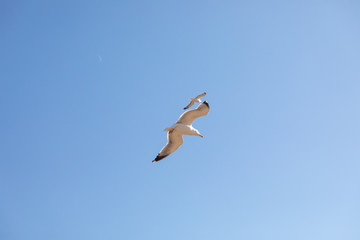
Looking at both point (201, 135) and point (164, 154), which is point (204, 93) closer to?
point (201, 135)

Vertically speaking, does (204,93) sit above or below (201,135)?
above

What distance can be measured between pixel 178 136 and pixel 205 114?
6.52 ft

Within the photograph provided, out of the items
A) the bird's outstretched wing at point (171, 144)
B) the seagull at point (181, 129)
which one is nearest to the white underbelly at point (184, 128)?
the seagull at point (181, 129)

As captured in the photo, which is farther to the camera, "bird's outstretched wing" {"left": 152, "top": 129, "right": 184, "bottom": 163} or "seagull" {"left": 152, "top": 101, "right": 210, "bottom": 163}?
"bird's outstretched wing" {"left": 152, "top": 129, "right": 184, "bottom": 163}

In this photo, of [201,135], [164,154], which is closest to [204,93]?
[201,135]

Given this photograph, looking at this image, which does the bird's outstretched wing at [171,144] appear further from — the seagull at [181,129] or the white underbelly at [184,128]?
the white underbelly at [184,128]

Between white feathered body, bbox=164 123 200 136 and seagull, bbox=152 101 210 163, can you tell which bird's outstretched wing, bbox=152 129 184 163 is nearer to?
seagull, bbox=152 101 210 163

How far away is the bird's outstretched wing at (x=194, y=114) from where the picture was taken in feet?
63.5

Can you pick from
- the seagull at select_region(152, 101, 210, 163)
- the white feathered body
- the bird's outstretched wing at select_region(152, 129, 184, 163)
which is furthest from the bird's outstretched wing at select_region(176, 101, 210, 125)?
the bird's outstretched wing at select_region(152, 129, 184, 163)

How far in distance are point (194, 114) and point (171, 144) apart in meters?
2.22

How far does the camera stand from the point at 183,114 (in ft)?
64.7

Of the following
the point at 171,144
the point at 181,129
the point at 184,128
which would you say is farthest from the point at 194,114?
the point at 171,144

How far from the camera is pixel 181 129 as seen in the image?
19.4 meters

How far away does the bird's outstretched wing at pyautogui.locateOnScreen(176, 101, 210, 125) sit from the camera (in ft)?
63.5
